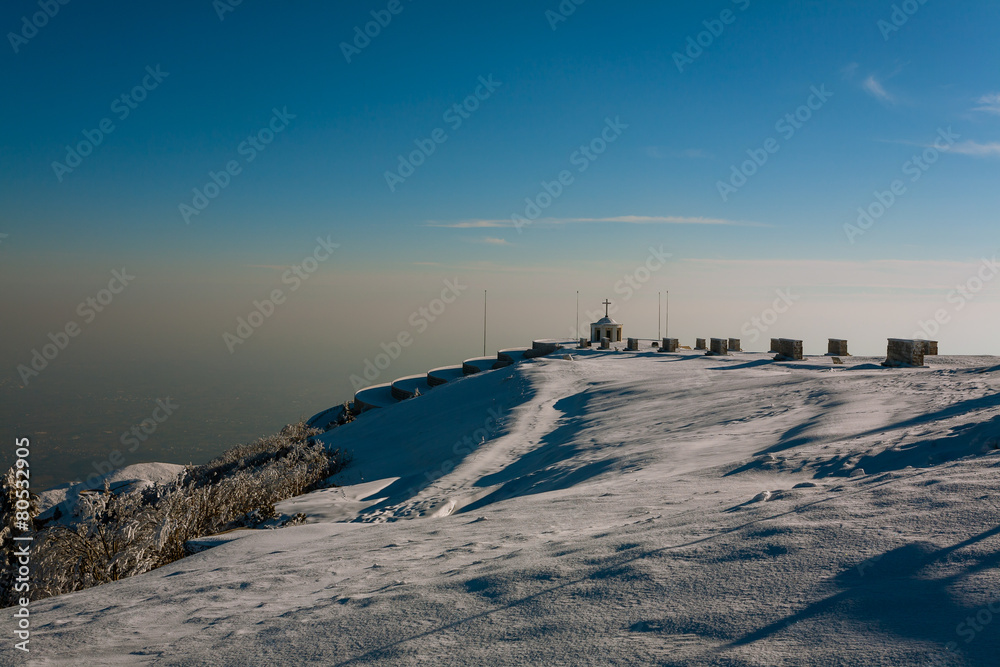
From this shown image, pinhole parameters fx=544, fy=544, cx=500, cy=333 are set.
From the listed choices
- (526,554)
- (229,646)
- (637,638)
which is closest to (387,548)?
(526,554)

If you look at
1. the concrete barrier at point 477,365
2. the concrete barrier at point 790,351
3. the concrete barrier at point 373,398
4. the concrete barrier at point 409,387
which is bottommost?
the concrete barrier at point 373,398

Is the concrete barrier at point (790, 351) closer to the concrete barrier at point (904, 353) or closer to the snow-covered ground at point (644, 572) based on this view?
the concrete barrier at point (904, 353)

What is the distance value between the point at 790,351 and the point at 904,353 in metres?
3.80

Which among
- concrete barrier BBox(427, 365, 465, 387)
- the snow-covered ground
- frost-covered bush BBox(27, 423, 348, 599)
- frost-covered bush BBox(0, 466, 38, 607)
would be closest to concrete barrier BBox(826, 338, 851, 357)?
the snow-covered ground

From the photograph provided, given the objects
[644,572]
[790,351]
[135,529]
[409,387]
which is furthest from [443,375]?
[644,572]

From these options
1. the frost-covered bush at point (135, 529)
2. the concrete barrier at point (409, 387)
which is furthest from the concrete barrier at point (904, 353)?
the concrete barrier at point (409, 387)

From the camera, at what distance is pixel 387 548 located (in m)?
4.39

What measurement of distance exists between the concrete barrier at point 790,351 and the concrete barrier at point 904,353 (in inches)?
118

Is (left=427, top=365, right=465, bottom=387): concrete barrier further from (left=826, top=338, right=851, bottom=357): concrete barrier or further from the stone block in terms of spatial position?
(left=826, top=338, right=851, bottom=357): concrete barrier

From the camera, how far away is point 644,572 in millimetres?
2891

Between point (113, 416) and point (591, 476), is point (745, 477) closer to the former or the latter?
point (591, 476)

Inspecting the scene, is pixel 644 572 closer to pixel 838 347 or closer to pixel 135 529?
pixel 135 529

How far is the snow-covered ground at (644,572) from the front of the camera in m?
2.26

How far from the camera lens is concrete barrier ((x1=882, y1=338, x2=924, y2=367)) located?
13.4m
